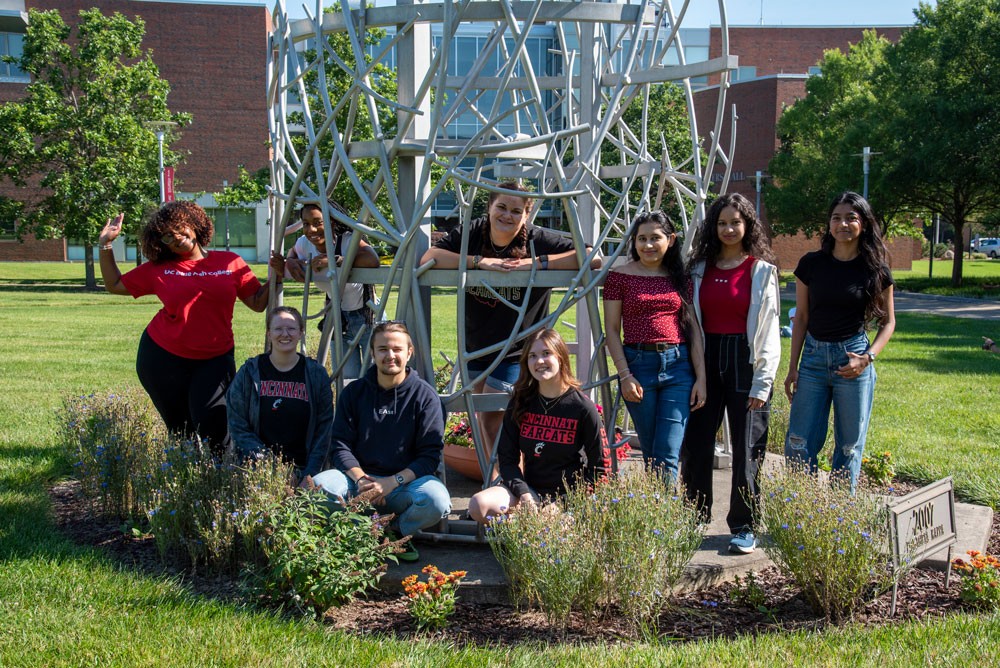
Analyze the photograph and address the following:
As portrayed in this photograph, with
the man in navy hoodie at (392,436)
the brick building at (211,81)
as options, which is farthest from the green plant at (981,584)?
the brick building at (211,81)

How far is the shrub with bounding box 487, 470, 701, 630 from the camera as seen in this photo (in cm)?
336

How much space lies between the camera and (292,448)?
440cm

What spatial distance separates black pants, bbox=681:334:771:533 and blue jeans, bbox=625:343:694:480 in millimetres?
145

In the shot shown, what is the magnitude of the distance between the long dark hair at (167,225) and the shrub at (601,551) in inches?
87.7

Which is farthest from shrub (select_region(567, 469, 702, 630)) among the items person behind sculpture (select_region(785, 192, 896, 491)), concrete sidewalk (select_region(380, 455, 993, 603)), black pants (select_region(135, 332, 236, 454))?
black pants (select_region(135, 332, 236, 454))

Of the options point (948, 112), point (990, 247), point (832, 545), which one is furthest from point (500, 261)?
point (990, 247)

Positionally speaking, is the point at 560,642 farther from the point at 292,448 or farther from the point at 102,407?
the point at 102,407

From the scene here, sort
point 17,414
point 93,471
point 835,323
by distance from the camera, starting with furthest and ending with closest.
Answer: point 17,414 → point 93,471 → point 835,323

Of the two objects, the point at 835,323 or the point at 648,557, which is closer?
the point at 648,557

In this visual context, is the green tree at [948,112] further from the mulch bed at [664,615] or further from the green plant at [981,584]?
the mulch bed at [664,615]

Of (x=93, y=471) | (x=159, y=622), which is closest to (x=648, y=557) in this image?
(x=159, y=622)

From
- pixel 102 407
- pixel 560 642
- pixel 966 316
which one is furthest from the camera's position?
pixel 966 316

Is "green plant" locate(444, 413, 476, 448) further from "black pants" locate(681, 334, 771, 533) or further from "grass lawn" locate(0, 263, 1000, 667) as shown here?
"grass lawn" locate(0, 263, 1000, 667)

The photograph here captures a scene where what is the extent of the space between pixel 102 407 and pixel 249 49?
44.8m
